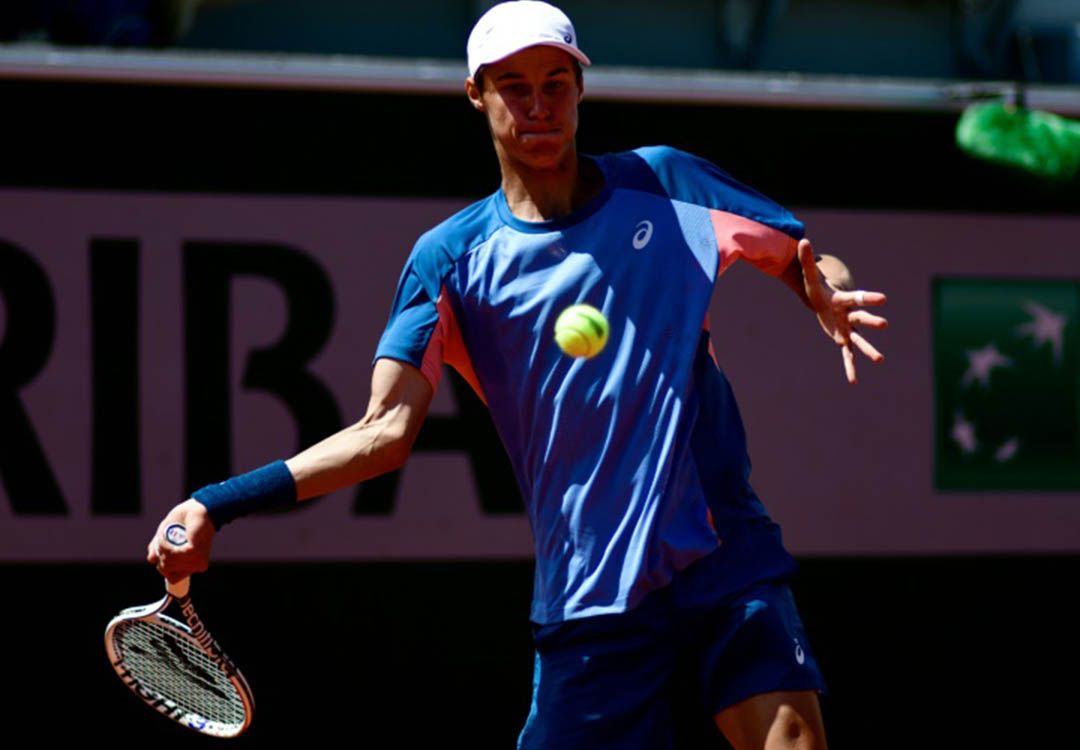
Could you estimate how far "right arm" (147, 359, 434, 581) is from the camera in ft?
10.2

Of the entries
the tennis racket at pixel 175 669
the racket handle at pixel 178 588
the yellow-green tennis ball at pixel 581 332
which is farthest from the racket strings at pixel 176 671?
the yellow-green tennis ball at pixel 581 332

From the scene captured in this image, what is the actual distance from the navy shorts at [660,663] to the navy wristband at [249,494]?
0.62 m

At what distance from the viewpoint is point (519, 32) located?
324 cm

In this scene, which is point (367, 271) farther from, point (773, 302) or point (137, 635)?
point (137, 635)

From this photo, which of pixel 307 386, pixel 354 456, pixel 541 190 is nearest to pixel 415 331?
pixel 354 456

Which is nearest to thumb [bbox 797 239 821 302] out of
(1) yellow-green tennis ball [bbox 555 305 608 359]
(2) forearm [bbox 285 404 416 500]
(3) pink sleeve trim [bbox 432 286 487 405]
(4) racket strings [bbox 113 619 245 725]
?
(1) yellow-green tennis ball [bbox 555 305 608 359]

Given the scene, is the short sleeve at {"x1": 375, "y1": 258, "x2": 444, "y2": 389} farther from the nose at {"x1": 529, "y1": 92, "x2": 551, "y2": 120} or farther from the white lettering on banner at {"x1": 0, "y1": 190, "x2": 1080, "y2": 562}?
the white lettering on banner at {"x1": 0, "y1": 190, "x2": 1080, "y2": 562}

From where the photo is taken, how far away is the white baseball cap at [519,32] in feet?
10.6

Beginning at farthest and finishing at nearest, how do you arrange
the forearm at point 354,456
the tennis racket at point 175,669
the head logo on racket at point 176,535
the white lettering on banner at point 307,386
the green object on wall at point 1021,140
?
the green object on wall at point 1021,140 → the white lettering on banner at point 307,386 → the tennis racket at point 175,669 → the forearm at point 354,456 → the head logo on racket at point 176,535

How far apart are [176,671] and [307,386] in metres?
1.84

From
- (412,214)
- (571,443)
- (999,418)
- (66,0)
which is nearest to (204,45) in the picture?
(66,0)

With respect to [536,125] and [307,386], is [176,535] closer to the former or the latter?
[536,125]

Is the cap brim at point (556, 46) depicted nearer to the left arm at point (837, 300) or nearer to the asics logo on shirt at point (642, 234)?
the asics logo on shirt at point (642, 234)

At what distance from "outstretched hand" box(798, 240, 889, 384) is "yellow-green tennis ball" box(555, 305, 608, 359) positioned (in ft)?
1.36
